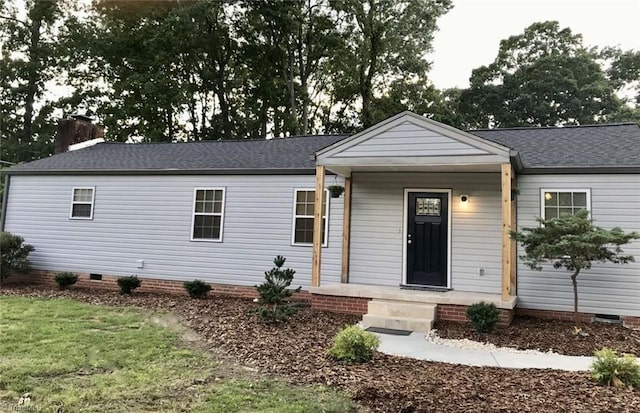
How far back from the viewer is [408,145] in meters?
7.37

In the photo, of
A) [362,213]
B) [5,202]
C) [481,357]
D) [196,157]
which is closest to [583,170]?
[362,213]

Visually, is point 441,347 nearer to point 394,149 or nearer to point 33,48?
point 394,149

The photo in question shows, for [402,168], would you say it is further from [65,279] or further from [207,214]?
[65,279]

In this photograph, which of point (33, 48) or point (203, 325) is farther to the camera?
point (33, 48)

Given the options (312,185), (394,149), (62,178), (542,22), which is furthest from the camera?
(542,22)

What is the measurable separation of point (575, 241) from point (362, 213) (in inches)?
158

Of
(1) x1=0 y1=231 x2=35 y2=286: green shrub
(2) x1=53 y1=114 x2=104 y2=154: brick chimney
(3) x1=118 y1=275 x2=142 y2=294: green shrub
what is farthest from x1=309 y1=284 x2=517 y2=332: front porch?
(2) x1=53 y1=114 x2=104 y2=154: brick chimney

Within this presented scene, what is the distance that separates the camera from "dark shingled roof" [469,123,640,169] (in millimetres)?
7484

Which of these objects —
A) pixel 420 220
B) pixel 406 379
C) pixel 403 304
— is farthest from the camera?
pixel 420 220

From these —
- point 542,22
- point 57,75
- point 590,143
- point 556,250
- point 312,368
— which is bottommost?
point 312,368

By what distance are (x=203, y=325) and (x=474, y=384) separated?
4.17 meters

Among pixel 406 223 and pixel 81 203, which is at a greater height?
pixel 81 203

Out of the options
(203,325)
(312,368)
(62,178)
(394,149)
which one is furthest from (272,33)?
(312,368)

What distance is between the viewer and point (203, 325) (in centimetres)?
652
